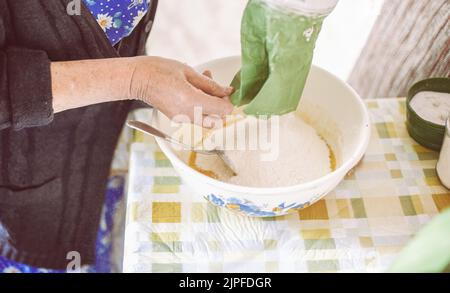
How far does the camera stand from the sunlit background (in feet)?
6.26

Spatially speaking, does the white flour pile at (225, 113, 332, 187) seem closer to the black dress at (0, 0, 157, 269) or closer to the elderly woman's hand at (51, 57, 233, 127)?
the elderly woman's hand at (51, 57, 233, 127)

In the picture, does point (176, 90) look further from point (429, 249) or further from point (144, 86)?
point (429, 249)

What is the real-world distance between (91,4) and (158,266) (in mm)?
474

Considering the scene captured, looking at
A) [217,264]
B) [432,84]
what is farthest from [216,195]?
[432,84]

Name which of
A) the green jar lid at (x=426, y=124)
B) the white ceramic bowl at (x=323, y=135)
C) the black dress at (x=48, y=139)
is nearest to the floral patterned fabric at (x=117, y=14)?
the black dress at (x=48, y=139)

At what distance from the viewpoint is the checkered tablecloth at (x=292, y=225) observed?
2.93 feet

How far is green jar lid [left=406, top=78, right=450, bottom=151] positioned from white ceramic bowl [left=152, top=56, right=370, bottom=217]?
0.47 ft

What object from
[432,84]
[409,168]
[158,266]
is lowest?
[158,266]

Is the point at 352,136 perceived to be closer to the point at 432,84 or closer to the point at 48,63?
the point at 432,84

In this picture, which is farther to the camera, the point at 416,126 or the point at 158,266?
the point at 416,126

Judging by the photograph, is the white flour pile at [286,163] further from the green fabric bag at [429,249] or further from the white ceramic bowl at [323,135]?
the green fabric bag at [429,249]

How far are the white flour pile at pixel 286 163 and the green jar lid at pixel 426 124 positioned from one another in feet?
0.64
